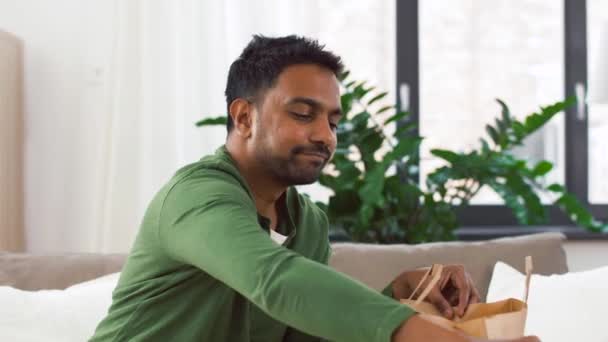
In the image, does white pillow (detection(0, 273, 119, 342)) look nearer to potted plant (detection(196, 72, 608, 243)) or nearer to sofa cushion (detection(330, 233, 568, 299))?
sofa cushion (detection(330, 233, 568, 299))

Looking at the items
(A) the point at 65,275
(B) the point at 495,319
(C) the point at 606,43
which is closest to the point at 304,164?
(B) the point at 495,319

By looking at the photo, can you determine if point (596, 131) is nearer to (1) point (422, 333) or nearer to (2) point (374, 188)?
(2) point (374, 188)

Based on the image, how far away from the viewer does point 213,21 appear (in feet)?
8.91

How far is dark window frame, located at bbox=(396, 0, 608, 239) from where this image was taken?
305 centimetres

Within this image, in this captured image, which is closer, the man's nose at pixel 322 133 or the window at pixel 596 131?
the man's nose at pixel 322 133

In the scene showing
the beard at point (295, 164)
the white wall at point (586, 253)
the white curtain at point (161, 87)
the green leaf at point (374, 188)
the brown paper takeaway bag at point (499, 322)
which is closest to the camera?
the brown paper takeaway bag at point (499, 322)

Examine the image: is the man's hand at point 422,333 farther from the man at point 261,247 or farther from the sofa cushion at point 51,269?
the sofa cushion at point 51,269

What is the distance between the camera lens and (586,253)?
2.89m

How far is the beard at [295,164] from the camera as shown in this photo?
119 centimetres

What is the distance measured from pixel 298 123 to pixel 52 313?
27.2 inches

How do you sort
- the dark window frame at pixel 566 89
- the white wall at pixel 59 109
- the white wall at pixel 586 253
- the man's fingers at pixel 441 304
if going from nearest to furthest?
the man's fingers at pixel 441 304 < the white wall at pixel 59 109 < the white wall at pixel 586 253 < the dark window frame at pixel 566 89

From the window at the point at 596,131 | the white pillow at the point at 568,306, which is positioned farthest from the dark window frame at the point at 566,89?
the white pillow at the point at 568,306

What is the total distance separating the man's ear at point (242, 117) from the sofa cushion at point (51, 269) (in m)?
0.69

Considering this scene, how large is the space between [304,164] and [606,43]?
2.03m
